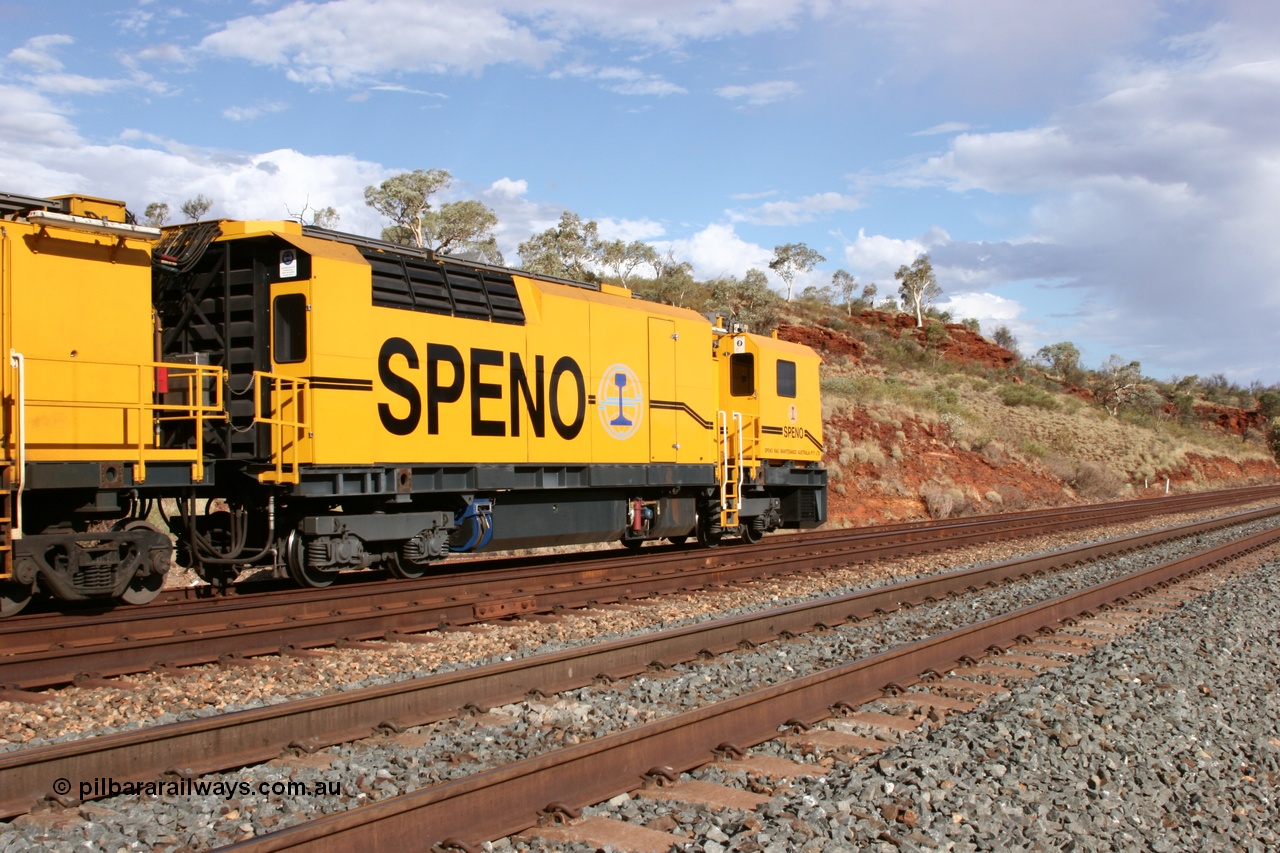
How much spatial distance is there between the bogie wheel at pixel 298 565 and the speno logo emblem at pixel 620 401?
4.47m

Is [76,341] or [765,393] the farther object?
[765,393]

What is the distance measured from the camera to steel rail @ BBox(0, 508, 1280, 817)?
4875mm

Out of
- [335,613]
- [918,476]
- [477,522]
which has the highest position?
[918,476]

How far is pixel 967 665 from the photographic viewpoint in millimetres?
8336

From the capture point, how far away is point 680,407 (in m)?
15.5

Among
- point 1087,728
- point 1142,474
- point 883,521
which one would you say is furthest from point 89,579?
point 1142,474

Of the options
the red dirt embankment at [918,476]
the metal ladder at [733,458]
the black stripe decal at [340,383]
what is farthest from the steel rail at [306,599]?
the red dirt embankment at [918,476]

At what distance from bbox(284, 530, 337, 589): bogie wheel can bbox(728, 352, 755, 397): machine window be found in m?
8.06

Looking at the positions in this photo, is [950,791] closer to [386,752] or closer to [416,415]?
[386,752]

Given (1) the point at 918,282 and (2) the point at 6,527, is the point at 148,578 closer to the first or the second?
(2) the point at 6,527

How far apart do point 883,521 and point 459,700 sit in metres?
23.7

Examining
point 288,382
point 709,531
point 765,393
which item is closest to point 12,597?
point 288,382

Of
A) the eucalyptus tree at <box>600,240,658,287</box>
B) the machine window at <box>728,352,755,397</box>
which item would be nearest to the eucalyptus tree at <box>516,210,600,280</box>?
the eucalyptus tree at <box>600,240,658,287</box>

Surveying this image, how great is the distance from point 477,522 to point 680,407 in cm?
429
